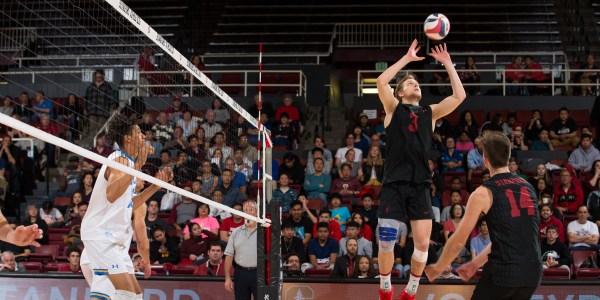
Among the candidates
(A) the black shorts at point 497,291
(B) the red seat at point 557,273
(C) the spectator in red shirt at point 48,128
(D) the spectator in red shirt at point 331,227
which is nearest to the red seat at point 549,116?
(D) the spectator in red shirt at point 331,227

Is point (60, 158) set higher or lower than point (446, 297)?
higher

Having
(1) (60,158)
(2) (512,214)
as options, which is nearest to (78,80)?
(1) (60,158)

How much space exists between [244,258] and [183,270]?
192cm

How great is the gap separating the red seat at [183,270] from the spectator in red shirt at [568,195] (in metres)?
7.40

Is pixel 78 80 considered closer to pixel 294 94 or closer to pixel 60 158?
pixel 60 158

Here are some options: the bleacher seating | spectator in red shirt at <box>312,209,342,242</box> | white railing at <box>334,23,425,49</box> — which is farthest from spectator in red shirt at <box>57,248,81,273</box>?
white railing at <box>334,23,425,49</box>

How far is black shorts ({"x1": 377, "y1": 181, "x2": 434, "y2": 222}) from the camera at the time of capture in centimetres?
889

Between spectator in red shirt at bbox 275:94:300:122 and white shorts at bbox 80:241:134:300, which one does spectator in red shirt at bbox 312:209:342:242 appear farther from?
white shorts at bbox 80:241:134:300

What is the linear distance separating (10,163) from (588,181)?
41.2ft

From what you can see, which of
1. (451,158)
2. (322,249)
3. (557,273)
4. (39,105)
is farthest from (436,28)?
(39,105)

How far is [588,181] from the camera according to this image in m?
17.5

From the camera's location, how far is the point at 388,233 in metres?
8.94

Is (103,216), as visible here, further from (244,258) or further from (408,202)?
(244,258)

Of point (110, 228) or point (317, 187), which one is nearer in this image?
point (110, 228)
